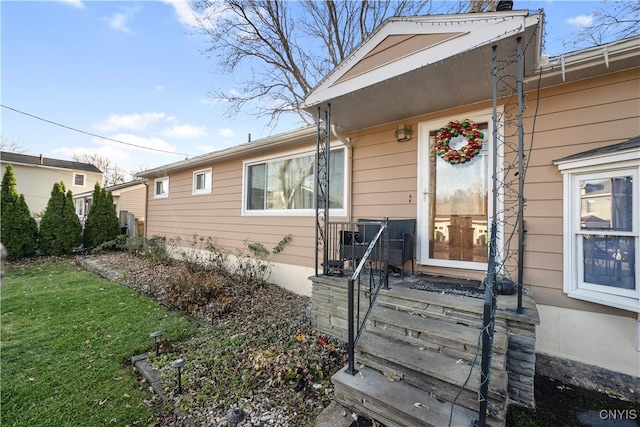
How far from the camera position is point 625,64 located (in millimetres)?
2746

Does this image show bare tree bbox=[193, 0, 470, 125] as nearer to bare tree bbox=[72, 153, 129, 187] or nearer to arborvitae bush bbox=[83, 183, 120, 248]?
arborvitae bush bbox=[83, 183, 120, 248]

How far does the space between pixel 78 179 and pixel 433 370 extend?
2690cm

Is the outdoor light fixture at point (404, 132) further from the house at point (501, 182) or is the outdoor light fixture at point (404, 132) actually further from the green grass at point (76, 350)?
the green grass at point (76, 350)

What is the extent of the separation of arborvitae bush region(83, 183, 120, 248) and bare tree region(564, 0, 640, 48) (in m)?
14.7

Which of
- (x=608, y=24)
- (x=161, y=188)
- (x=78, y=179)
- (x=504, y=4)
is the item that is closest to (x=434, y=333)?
(x=504, y=4)

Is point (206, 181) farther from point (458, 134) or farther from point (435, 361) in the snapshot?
point (435, 361)

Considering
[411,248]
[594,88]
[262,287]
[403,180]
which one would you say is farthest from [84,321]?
[594,88]

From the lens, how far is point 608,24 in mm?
6055

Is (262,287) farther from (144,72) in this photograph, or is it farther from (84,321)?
(144,72)

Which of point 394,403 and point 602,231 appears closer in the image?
point 394,403

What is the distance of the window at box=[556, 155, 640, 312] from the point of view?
2.61 meters

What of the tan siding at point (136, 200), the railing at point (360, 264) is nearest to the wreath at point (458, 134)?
the railing at point (360, 264)

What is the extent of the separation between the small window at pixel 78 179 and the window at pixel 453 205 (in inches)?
1011

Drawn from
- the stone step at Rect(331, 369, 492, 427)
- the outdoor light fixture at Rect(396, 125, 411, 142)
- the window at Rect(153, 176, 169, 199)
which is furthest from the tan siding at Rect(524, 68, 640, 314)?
the window at Rect(153, 176, 169, 199)
